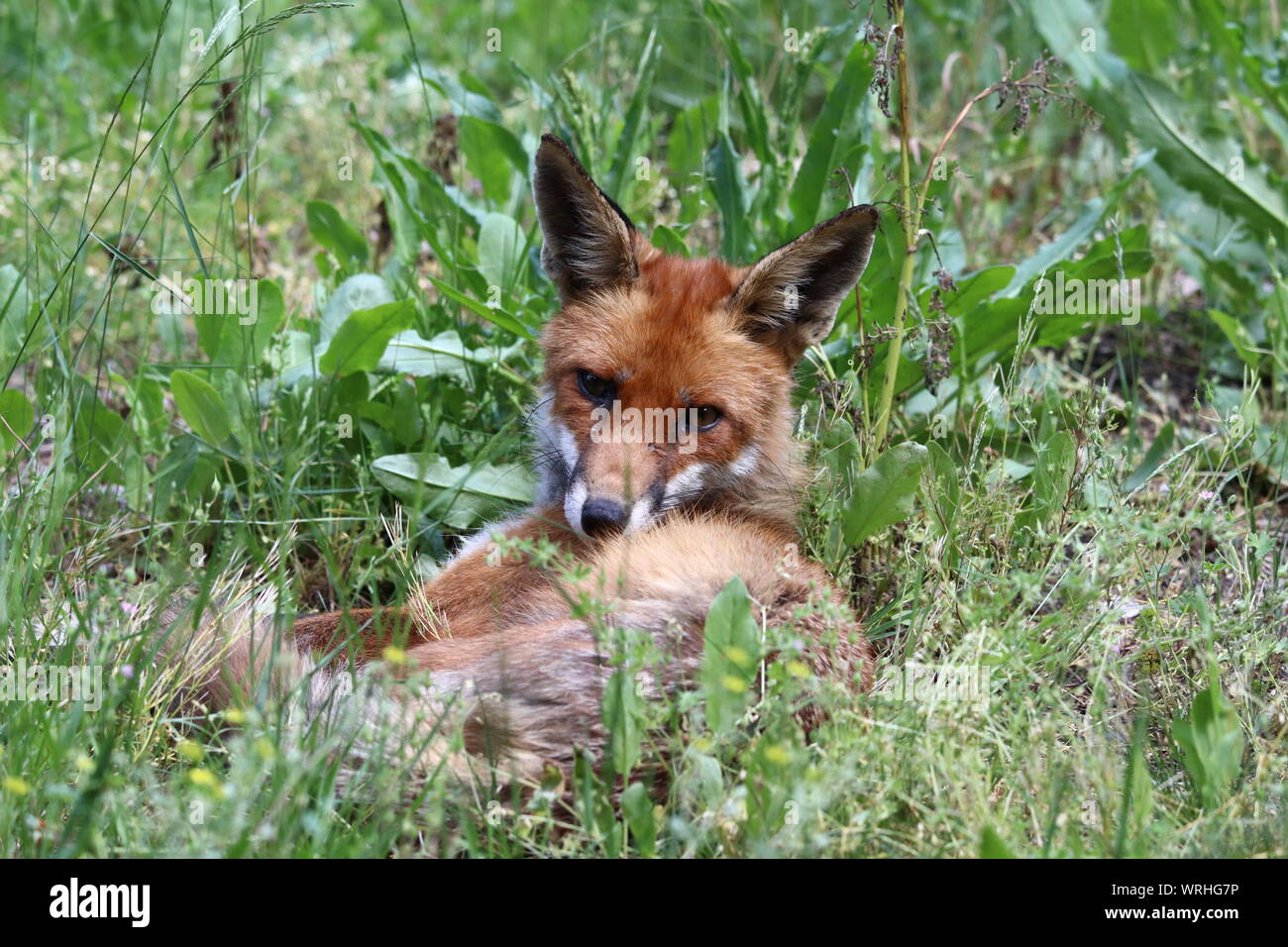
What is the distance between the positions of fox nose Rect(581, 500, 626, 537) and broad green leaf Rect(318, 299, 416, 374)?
1.26 metres

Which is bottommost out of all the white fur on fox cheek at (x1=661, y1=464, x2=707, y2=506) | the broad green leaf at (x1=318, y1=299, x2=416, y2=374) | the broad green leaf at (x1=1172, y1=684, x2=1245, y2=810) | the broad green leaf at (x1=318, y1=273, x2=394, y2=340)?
the broad green leaf at (x1=1172, y1=684, x2=1245, y2=810)

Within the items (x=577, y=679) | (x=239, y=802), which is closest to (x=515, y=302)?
(x=577, y=679)

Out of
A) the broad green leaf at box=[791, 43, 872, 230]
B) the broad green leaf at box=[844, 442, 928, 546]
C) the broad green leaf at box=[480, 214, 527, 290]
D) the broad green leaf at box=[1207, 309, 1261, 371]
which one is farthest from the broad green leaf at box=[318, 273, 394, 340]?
the broad green leaf at box=[1207, 309, 1261, 371]

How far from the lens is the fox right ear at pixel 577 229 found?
12.8 feet

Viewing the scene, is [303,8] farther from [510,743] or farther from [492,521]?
[510,743]

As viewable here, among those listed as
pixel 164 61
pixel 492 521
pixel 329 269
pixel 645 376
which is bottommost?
pixel 492 521

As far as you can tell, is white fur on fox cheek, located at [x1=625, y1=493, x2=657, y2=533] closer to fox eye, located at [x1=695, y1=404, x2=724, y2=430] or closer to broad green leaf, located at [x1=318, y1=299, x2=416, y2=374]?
fox eye, located at [x1=695, y1=404, x2=724, y2=430]

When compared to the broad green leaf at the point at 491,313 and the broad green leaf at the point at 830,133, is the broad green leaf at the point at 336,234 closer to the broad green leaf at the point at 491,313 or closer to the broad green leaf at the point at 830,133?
the broad green leaf at the point at 491,313

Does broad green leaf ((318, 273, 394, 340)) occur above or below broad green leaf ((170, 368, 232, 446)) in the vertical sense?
above

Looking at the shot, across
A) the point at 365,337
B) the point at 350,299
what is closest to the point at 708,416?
the point at 365,337

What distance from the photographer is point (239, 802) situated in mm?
2307

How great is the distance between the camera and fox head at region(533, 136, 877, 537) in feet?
12.4

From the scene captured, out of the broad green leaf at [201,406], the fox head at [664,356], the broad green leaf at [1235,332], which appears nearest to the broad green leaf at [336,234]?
the broad green leaf at [201,406]
